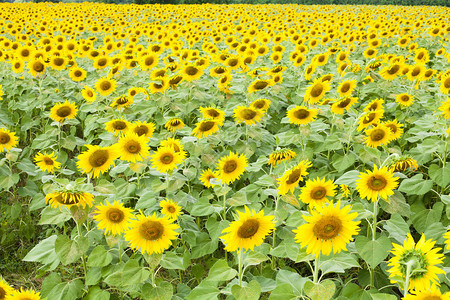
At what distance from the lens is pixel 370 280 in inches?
92.2

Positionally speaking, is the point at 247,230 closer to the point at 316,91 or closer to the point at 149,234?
the point at 149,234

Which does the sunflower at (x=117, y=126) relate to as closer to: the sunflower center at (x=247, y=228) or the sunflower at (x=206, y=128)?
the sunflower at (x=206, y=128)

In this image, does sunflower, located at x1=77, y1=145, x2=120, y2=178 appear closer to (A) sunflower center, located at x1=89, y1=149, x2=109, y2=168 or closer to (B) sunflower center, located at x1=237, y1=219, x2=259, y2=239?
(A) sunflower center, located at x1=89, y1=149, x2=109, y2=168

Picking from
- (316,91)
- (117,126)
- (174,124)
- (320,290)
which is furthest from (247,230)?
(316,91)

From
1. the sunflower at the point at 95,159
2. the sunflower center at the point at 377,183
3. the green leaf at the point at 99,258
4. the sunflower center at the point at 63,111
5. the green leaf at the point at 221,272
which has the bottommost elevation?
the green leaf at the point at 99,258

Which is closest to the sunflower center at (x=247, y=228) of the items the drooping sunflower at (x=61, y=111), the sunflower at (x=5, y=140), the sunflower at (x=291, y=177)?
the sunflower at (x=291, y=177)

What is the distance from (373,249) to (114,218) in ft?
4.89

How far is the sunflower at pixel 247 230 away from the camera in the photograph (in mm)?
1811

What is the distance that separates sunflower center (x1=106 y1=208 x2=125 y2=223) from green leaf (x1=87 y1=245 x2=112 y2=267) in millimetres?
331

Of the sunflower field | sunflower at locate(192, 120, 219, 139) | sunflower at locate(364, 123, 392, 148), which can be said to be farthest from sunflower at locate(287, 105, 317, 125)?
sunflower at locate(192, 120, 219, 139)

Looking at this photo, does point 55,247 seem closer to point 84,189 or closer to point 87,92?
point 84,189

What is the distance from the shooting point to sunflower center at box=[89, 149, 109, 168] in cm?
246

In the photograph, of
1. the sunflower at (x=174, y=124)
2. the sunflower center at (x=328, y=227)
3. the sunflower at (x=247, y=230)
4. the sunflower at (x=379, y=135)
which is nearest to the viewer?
the sunflower center at (x=328, y=227)

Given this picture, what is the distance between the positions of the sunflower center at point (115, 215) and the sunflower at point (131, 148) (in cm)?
63
